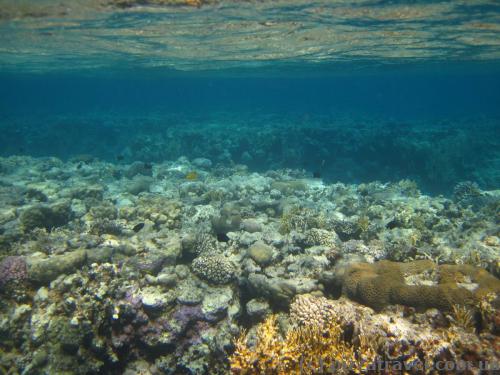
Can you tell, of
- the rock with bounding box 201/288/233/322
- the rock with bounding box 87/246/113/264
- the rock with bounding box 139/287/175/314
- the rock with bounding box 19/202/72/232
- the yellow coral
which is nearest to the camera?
the yellow coral

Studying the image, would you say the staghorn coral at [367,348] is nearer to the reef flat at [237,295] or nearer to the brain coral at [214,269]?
the reef flat at [237,295]

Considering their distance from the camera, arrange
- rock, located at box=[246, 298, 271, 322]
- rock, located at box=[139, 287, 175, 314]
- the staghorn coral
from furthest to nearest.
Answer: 1. rock, located at box=[246, 298, 271, 322]
2. rock, located at box=[139, 287, 175, 314]
3. the staghorn coral

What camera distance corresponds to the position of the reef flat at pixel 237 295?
5129mm

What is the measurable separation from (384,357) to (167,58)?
30828 millimetres

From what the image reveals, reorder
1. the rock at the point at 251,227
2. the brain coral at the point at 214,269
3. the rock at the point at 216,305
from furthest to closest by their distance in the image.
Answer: the rock at the point at 251,227 < the brain coral at the point at 214,269 < the rock at the point at 216,305

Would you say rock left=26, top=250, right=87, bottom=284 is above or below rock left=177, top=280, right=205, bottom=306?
above

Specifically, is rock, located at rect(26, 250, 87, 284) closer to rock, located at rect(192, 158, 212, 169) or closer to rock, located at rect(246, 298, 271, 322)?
rock, located at rect(246, 298, 271, 322)

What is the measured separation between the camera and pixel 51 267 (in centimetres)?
772

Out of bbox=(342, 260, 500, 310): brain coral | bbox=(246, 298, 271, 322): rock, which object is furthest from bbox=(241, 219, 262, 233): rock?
bbox=(342, 260, 500, 310): brain coral

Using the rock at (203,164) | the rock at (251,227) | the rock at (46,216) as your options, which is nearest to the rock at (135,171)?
the rock at (203,164)

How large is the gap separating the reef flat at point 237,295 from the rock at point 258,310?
3 centimetres

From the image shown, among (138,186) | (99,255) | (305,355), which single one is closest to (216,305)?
(305,355)

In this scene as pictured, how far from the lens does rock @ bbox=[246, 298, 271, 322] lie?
710 centimetres

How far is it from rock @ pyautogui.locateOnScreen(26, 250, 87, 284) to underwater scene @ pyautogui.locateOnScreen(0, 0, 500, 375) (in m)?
0.04
